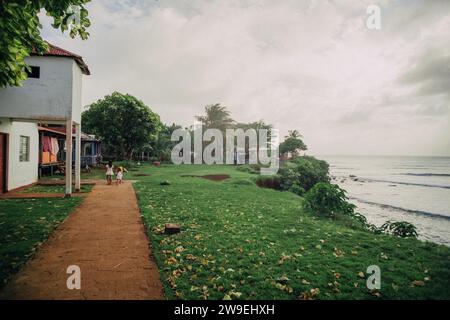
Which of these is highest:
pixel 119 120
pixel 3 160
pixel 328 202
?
pixel 119 120

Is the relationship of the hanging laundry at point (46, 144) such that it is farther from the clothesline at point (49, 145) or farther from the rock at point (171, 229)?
the rock at point (171, 229)

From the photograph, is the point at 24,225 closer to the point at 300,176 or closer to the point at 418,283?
the point at 418,283

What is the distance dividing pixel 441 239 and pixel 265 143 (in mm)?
44411

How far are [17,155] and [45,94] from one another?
14.5 feet

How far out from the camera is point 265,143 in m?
55.9

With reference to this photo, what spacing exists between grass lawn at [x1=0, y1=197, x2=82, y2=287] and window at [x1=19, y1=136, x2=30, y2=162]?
483cm

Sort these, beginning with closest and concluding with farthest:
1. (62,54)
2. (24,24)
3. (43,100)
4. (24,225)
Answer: (24,24), (24,225), (43,100), (62,54)

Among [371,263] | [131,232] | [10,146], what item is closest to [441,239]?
[371,263]

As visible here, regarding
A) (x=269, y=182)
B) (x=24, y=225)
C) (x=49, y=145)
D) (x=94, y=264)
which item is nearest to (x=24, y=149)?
(x=49, y=145)

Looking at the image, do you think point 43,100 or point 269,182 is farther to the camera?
point 269,182

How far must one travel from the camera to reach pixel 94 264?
5.05m

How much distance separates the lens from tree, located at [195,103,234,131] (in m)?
53.1

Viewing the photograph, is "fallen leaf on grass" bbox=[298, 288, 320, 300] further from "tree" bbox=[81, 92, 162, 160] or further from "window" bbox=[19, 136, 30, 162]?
"tree" bbox=[81, 92, 162, 160]
